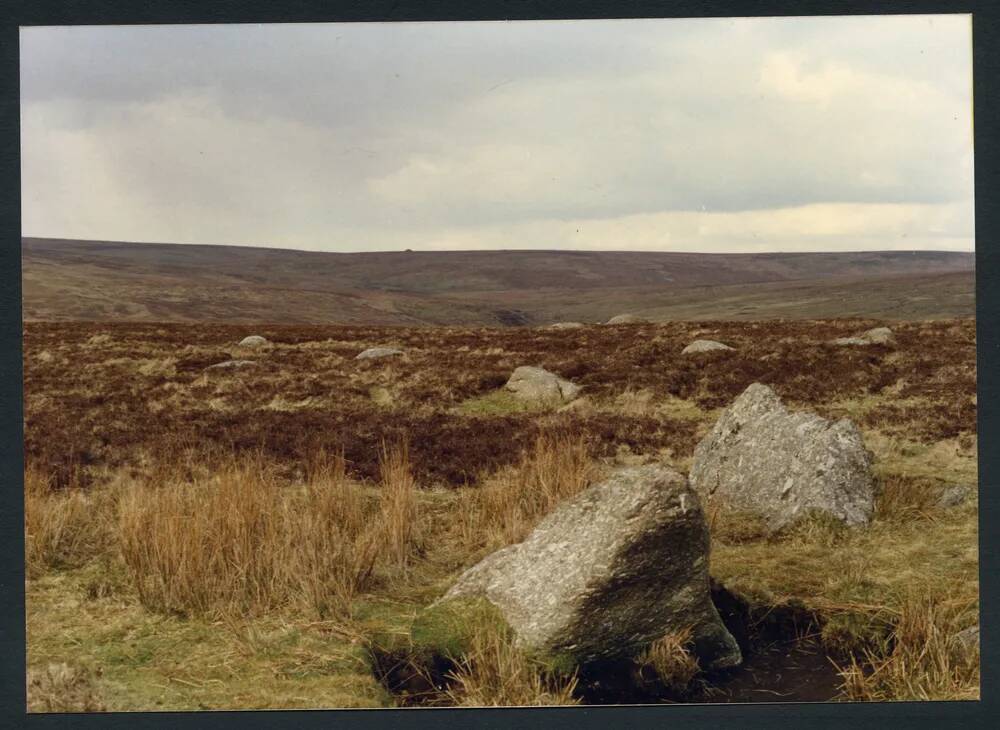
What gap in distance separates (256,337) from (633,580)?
3147 cm

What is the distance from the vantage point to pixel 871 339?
A: 2759 cm

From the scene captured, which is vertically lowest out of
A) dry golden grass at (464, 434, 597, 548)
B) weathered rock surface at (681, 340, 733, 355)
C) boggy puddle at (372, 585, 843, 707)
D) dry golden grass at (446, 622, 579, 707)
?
boggy puddle at (372, 585, 843, 707)

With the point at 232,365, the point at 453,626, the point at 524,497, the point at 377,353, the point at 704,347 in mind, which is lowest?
the point at 453,626

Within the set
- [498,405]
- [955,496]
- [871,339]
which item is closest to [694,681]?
[955,496]

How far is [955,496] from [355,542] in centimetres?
673

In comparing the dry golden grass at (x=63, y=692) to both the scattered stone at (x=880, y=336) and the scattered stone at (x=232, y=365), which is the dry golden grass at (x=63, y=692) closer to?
the scattered stone at (x=232, y=365)

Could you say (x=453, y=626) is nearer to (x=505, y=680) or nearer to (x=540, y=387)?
(x=505, y=680)

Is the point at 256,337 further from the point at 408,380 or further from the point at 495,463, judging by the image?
the point at 495,463

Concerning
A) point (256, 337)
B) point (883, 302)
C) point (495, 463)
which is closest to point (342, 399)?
point (495, 463)

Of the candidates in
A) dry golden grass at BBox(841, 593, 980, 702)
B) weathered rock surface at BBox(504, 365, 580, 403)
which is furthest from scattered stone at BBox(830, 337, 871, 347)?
dry golden grass at BBox(841, 593, 980, 702)

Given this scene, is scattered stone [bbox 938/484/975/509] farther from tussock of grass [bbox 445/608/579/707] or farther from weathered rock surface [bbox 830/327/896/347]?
weathered rock surface [bbox 830/327/896/347]

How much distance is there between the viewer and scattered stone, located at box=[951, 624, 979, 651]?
6.29 metres

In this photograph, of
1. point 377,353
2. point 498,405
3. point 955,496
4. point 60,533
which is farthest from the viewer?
point 377,353

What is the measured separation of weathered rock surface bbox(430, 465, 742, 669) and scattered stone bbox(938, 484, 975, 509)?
453cm
